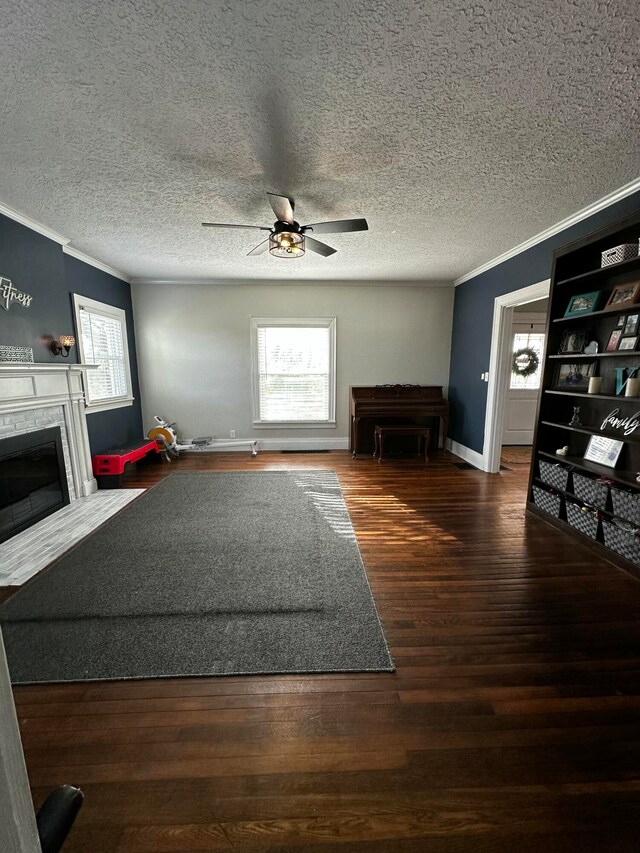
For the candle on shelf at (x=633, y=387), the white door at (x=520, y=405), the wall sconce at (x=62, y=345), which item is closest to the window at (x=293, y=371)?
the wall sconce at (x=62, y=345)

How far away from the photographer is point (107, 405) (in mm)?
4414

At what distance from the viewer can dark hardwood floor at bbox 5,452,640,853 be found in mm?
1034

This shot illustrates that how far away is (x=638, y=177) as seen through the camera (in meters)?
2.33

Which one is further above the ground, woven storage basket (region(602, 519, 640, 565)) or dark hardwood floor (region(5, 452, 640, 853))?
woven storage basket (region(602, 519, 640, 565))

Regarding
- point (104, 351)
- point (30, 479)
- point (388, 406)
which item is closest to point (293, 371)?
point (388, 406)

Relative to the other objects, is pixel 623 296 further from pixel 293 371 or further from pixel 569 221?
pixel 293 371

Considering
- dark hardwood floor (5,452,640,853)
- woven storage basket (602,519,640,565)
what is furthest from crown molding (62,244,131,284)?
woven storage basket (602,519,640,565)

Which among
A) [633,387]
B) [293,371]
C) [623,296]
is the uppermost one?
[623,296]

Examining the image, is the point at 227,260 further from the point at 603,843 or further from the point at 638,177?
the point at 603,843

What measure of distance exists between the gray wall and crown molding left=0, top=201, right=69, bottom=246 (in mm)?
1676

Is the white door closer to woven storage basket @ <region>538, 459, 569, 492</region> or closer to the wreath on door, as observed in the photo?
the wreath on door

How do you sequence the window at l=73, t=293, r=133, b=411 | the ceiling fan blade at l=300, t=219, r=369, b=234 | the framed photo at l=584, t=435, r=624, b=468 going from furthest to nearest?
the window at l=73, t=293, r=133, b=411 < the framed photo at l=584, t=435, r=624, b=468 < the ceiling fan blade at l=300, t=219, r=369, b=234

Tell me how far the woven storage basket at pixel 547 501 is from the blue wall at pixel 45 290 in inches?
189

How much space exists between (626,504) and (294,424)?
163 inches
